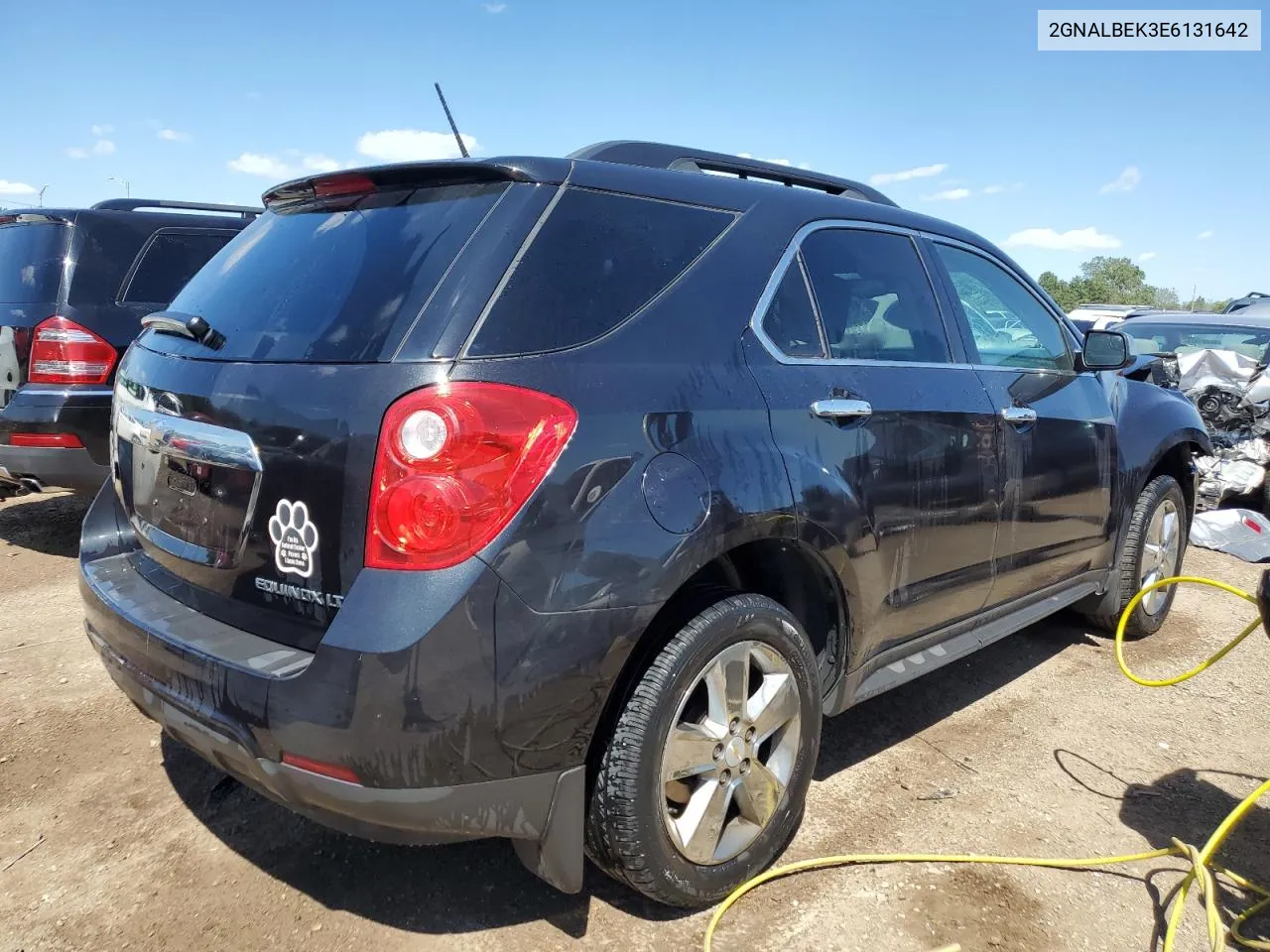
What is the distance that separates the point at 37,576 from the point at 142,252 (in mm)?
1889

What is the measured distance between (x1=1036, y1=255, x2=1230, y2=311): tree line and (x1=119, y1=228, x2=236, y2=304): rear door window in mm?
59742

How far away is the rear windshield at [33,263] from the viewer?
4.95m

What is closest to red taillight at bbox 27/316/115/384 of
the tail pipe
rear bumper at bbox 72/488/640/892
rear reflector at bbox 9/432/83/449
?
rear reflector at bbox 9/432/83/449

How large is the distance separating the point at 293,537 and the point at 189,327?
77 centimetres

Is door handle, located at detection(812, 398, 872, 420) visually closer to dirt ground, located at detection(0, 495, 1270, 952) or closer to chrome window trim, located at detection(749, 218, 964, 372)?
chrome window trim, located at detection(749, 218, 964, 372)

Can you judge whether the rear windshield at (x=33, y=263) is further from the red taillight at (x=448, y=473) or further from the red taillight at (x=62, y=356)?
the red taillight at (x=448, y=473)

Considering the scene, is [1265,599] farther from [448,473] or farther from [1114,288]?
[1114,288]

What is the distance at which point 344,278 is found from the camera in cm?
216

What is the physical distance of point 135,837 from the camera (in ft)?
8.52

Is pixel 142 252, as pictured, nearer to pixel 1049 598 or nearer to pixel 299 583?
pixel 299 583

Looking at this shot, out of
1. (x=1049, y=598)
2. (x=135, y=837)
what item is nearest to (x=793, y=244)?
(x=1049, y=598)

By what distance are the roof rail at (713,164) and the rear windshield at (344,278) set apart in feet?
1.49

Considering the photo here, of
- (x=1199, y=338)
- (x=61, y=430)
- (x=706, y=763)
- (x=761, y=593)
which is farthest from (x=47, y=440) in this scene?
(x=1199, y=338)

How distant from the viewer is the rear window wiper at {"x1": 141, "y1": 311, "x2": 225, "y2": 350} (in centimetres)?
230
